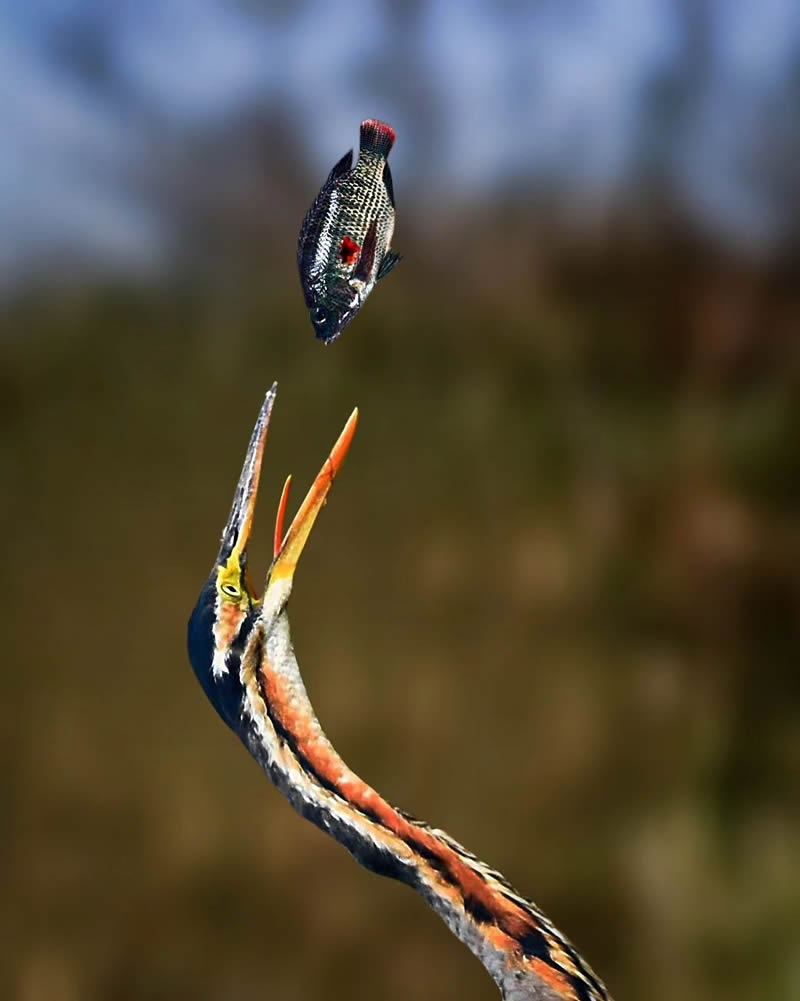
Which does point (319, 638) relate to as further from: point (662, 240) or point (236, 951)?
point (662, 240)

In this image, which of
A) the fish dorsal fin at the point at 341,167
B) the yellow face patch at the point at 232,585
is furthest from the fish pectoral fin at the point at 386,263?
the yellow face patch at the point at 232,585

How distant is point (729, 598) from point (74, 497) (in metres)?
0.84

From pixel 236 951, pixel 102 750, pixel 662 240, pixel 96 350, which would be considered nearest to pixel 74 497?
pixel 96 350

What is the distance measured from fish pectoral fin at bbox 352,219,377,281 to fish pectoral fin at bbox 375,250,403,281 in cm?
2

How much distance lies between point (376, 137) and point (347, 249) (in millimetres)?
142

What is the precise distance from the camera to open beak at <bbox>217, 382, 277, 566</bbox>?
105cm

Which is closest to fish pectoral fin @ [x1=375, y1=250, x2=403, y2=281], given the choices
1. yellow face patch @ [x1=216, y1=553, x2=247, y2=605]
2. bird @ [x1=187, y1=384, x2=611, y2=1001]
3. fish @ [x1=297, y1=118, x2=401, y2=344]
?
fish @ [x1=297, y1=118, x2=401, y2=344]

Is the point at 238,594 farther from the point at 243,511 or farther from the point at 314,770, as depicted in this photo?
the point at 314,770

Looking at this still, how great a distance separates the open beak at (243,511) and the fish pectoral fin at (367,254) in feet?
0.74

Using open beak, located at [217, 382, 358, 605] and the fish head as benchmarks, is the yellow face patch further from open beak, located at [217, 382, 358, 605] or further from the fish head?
the fish head

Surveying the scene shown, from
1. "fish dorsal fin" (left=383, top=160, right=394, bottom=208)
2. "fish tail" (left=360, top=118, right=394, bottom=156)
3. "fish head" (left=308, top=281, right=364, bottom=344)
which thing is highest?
"fish tail" (left=360, top=118, right=394, bottom=156)

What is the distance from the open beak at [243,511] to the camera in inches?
41.4

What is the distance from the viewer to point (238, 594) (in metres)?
1.05

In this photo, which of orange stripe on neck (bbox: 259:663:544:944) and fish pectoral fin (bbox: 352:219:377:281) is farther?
fish pectoral fin (bbox: 352:219:377:281)
